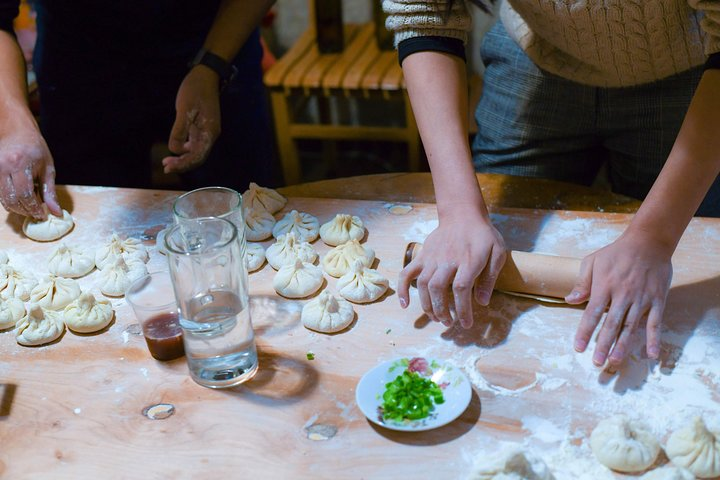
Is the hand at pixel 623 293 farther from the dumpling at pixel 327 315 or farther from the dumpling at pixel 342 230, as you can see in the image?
the dumpling at pixel 342 230

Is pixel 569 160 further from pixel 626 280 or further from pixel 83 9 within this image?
pixel 83 9

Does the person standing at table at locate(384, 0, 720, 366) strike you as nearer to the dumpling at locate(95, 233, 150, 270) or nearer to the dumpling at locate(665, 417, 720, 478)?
the dumpling at locate(665, 417, 720, 478)

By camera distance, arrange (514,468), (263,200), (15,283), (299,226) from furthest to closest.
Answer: (263,200) < (299,226) < (15,283) < (514,468)

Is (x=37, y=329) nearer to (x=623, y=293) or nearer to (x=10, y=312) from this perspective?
(x=10, y=312)

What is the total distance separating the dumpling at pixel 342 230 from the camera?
1754 mm

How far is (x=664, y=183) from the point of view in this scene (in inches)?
56.8

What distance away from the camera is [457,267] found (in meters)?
1.44

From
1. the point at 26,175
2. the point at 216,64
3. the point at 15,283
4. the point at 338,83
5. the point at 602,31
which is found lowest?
the point at 338,83

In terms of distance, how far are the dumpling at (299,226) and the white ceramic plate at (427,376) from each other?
512 millimetres

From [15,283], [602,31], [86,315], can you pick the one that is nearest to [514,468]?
[86,315]

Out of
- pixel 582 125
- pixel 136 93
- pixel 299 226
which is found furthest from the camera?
pixel 136 93

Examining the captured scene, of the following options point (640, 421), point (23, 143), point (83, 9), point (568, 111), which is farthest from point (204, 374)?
point (83, 9)

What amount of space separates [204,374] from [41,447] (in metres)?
0.30

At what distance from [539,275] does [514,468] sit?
51 centimetres
